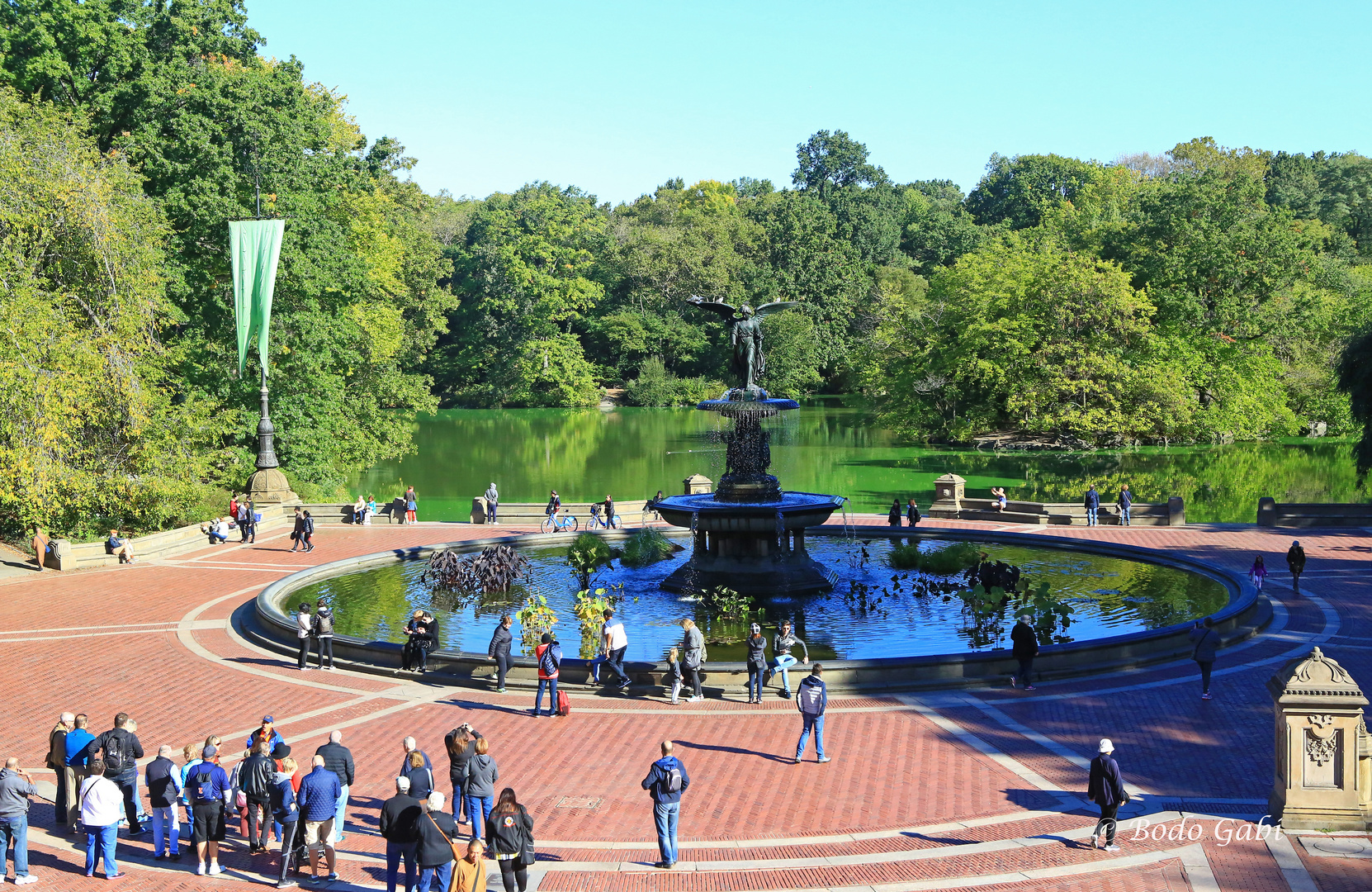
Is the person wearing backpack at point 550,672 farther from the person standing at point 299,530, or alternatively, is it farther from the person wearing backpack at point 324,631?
the person standing at point 299,530

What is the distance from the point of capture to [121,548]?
3014 cm

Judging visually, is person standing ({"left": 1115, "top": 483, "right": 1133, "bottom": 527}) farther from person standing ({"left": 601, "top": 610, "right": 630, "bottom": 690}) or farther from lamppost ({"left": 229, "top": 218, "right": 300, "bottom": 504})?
lamppost ({"left": 229, "top": 218, "right": 300, "bottom": 504})

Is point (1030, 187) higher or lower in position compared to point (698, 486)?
higher

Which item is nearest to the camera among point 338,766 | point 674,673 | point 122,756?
point 338,766

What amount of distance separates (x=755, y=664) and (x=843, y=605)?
741 centimetres

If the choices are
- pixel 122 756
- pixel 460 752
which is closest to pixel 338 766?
pixel 460 752

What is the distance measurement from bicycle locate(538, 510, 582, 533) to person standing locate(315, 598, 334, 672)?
16471 mm

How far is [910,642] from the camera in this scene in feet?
68.4

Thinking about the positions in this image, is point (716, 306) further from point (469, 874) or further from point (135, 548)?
point (469, 874)

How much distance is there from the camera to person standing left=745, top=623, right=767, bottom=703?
16844mm

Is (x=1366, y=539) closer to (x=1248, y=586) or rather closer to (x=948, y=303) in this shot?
(x=1248, y=586)

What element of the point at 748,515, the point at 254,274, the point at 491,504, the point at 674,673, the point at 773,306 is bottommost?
the point at 674,673

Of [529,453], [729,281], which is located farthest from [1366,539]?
[729,281]

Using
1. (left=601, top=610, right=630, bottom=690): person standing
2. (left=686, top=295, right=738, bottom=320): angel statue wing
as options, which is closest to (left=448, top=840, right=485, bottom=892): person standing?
(left=601, top=610, right=630, bottom=690): person standing
